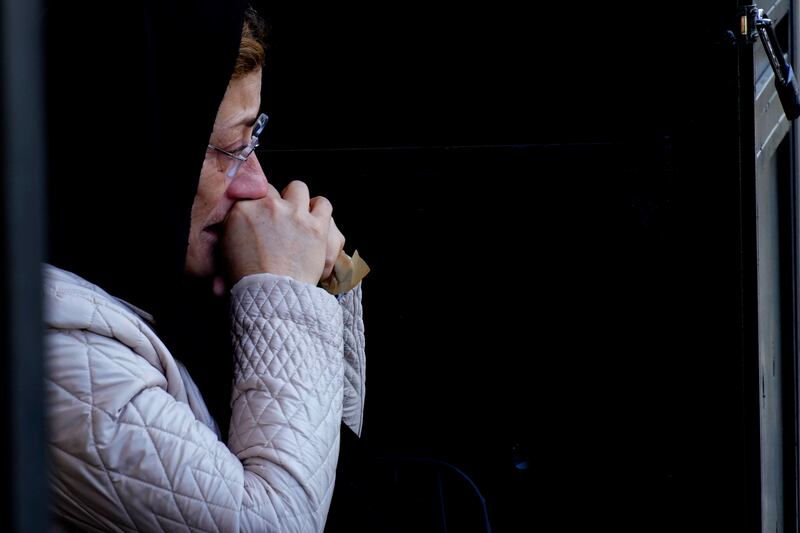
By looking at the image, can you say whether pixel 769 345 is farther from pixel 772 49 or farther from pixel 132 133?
pixel 132 133

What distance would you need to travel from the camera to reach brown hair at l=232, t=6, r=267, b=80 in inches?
61.3

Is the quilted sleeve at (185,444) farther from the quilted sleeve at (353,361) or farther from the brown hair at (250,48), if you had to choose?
the quilted sleeve at (353,361)

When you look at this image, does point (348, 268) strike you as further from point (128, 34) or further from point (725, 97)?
point (725, 97)

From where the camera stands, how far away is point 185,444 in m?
1.17

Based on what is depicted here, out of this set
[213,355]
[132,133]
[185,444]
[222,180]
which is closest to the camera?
[185,444]

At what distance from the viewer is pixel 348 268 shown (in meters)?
1.91

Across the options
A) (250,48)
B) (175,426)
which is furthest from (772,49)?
(175,426)

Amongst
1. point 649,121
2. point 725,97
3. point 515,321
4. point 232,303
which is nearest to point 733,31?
point 725,97

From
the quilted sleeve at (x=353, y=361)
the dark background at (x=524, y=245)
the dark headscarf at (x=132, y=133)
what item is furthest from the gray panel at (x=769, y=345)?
the dark headscarf at (x=132, y=133)

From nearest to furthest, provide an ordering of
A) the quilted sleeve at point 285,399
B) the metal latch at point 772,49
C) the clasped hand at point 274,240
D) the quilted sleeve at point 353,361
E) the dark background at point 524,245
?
the quilted sleeve at point 285,399
the clasped hand at point 274,240
the metal latch at point 772,49
the quilted sleeve at point 353,361
the dark background at point 524,245

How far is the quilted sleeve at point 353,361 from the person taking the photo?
198 cm

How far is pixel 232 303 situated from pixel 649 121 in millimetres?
1219

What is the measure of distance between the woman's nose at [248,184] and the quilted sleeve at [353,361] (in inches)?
17.1

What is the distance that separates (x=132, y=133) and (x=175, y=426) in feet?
1.41
